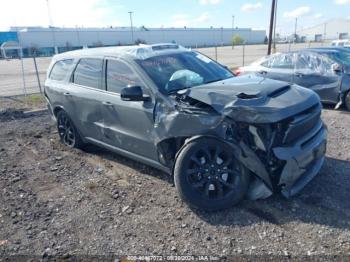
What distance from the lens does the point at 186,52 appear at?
4.77 m

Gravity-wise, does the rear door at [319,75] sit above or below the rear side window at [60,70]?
below

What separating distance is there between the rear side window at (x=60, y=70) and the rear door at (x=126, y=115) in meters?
1.25

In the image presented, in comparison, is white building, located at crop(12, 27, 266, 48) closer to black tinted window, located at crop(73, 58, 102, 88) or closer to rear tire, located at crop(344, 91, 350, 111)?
black tinted window, located at crop(73, 58, 102, 88)

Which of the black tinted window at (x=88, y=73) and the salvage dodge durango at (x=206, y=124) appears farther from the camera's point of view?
the black tinted window at (x=88, y=73)

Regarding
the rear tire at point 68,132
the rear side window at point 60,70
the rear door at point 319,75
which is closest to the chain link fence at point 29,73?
the rear side window at point 60,70

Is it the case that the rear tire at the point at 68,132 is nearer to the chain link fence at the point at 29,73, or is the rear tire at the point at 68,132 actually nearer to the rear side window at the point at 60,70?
the rear side window at the point at 60,70

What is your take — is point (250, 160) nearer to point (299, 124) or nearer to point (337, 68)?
point (299, 124)

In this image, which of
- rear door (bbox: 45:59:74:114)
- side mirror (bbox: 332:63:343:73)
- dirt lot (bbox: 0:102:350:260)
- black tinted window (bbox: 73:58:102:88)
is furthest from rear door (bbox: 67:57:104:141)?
side mirror (bbox: 332:63:343:73)

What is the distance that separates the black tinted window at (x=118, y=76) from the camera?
412 cm

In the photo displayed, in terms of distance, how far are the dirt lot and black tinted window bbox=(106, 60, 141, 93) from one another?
124 centimetres

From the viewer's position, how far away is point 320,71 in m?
7.72

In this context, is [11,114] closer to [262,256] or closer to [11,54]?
[262,256]

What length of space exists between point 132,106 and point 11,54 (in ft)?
187

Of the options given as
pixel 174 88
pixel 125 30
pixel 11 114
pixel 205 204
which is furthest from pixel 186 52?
pixel 125 30
